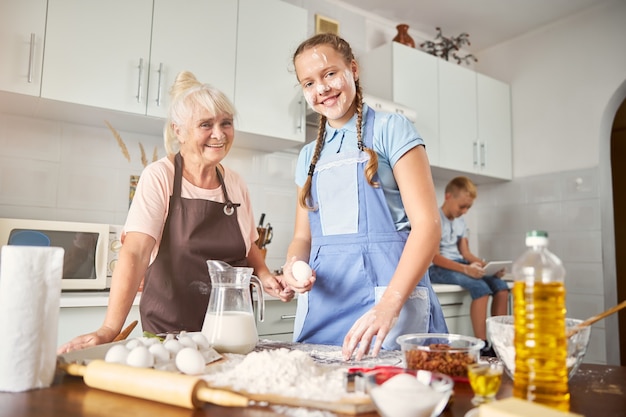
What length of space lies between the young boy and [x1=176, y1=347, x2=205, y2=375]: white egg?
7.95ft

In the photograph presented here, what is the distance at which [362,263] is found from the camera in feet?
3.99

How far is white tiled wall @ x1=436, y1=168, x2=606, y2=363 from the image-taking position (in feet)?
10.8

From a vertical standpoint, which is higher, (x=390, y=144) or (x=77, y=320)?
(x=390, y=144)

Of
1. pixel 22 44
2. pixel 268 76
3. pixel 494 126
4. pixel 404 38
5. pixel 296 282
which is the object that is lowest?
pixel 296 282

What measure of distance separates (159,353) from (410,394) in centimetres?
42

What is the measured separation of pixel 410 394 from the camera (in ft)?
1.85

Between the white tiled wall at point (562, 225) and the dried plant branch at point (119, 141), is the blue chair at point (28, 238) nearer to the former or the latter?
the dried plant branch at point (119, 141)

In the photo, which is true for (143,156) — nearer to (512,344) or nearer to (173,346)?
(173,346)

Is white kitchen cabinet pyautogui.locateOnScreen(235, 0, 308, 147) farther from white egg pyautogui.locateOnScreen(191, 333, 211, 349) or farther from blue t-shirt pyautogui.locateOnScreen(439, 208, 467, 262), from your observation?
white egg pyautogui.locateOnScreen(191, 333, 211, 349)

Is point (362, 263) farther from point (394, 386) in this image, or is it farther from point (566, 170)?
point (566, 170)

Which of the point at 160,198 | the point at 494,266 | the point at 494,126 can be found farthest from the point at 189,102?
the point at 494,126

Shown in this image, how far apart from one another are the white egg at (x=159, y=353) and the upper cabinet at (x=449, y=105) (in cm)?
263

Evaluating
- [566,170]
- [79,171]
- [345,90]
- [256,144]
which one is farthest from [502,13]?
[79,171]

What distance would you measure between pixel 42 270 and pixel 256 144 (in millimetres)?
→ 2054
